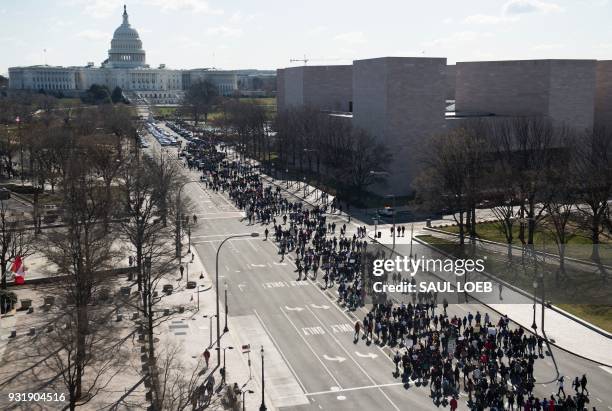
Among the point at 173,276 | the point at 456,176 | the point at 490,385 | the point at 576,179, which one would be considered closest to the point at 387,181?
the point at 456,176

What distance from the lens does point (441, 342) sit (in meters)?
32.8

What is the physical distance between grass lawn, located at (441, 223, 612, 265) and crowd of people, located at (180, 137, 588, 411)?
10036 mm

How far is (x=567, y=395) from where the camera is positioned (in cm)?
2786

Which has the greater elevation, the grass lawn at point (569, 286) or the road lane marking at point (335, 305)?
the grass lawn at point (569, 286)

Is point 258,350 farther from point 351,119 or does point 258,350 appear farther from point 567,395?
point 351,119

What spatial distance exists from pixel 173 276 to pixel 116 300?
677cm

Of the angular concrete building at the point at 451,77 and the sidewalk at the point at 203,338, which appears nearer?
the sidewalk at the point at 203,338

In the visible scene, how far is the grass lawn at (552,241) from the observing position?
150 feet

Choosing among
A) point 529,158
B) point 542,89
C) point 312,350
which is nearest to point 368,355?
point 312,350

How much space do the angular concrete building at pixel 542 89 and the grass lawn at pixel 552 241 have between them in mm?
24635

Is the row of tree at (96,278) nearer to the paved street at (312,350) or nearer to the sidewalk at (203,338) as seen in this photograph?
the sidewalk at (203,338)

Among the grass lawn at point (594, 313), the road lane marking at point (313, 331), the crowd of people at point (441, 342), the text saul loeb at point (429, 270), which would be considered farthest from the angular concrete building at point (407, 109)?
the road lane marking at point (313, 331)

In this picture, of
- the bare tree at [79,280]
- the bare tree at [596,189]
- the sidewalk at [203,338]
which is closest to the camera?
the bare tree at [79,280]

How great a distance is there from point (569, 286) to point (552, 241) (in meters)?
10.3
